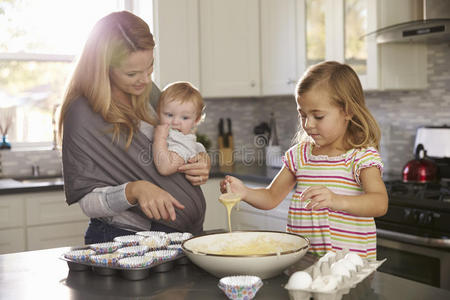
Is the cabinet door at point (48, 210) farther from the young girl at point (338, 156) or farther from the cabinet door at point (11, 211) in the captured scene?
the young girl at point (338, 156)

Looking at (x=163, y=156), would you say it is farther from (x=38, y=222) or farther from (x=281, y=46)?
(x=281, y=46)

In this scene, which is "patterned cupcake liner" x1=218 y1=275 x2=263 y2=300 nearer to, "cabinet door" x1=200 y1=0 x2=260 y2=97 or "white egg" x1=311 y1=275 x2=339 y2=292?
"white egg" x1=311 y1=275 x2=339 y2=292

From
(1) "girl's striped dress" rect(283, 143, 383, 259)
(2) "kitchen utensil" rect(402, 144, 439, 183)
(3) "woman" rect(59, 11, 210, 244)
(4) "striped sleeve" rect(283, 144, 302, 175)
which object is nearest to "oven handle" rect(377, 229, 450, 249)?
(2) "kitchen utensil" rect(402, 144, 439, 183)

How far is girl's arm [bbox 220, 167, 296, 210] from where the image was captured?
1858 mm

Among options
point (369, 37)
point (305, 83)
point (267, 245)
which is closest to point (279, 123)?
point (369, 37)

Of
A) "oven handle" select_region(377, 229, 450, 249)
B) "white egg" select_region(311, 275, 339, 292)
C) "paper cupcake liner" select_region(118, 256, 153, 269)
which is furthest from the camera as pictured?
"oven handle" select_region(377, 229, 450, 249)

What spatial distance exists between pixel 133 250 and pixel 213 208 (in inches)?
96.3

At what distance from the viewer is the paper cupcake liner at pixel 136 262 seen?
4.36ft

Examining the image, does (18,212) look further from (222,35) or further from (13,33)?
(222,35)

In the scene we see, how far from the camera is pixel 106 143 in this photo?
188 cm

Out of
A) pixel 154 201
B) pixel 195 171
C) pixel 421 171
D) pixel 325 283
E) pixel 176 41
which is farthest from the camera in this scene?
pixel 176 41

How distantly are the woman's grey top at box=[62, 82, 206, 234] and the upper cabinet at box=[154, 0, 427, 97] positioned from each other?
1.80 metres

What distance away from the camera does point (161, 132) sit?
2000 millimetres

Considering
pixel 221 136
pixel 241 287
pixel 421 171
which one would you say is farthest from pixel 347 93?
pixel 221 136
